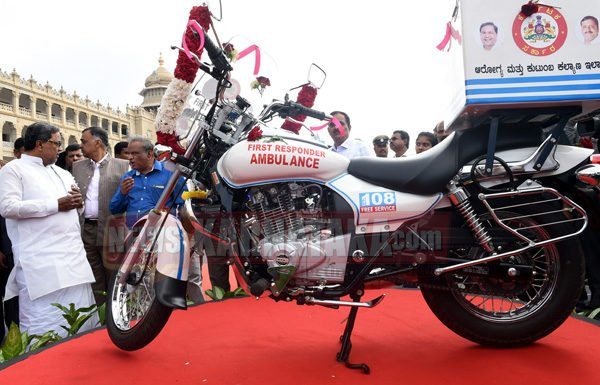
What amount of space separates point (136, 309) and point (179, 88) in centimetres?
125

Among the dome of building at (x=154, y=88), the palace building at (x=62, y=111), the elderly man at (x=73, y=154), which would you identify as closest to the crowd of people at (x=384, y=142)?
the elderly man at (x=73, y=154)

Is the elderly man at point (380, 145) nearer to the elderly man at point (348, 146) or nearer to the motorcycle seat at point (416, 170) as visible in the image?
the elderly man at point (348, 146)

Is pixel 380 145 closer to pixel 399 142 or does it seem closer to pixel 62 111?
pixel 399 142

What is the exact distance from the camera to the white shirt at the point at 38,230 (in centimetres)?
307

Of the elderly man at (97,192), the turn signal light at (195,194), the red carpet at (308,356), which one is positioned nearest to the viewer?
the red carpet at (308,356)

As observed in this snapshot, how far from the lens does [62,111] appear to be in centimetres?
3788

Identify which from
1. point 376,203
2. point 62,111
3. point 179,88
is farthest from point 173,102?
point 62,111

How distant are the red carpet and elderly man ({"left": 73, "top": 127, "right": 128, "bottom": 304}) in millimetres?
1545

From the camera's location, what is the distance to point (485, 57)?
1.92m

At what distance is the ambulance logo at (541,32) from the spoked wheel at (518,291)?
73 cm

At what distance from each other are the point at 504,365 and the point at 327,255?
898 mm

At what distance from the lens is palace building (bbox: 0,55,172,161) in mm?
31766

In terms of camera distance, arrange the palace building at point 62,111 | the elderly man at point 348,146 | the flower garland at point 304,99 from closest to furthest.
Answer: the flower garland at point 304,99
the elderly man at point 348,146
the palace building at point 62,111

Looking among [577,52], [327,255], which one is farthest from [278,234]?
[577,52]
